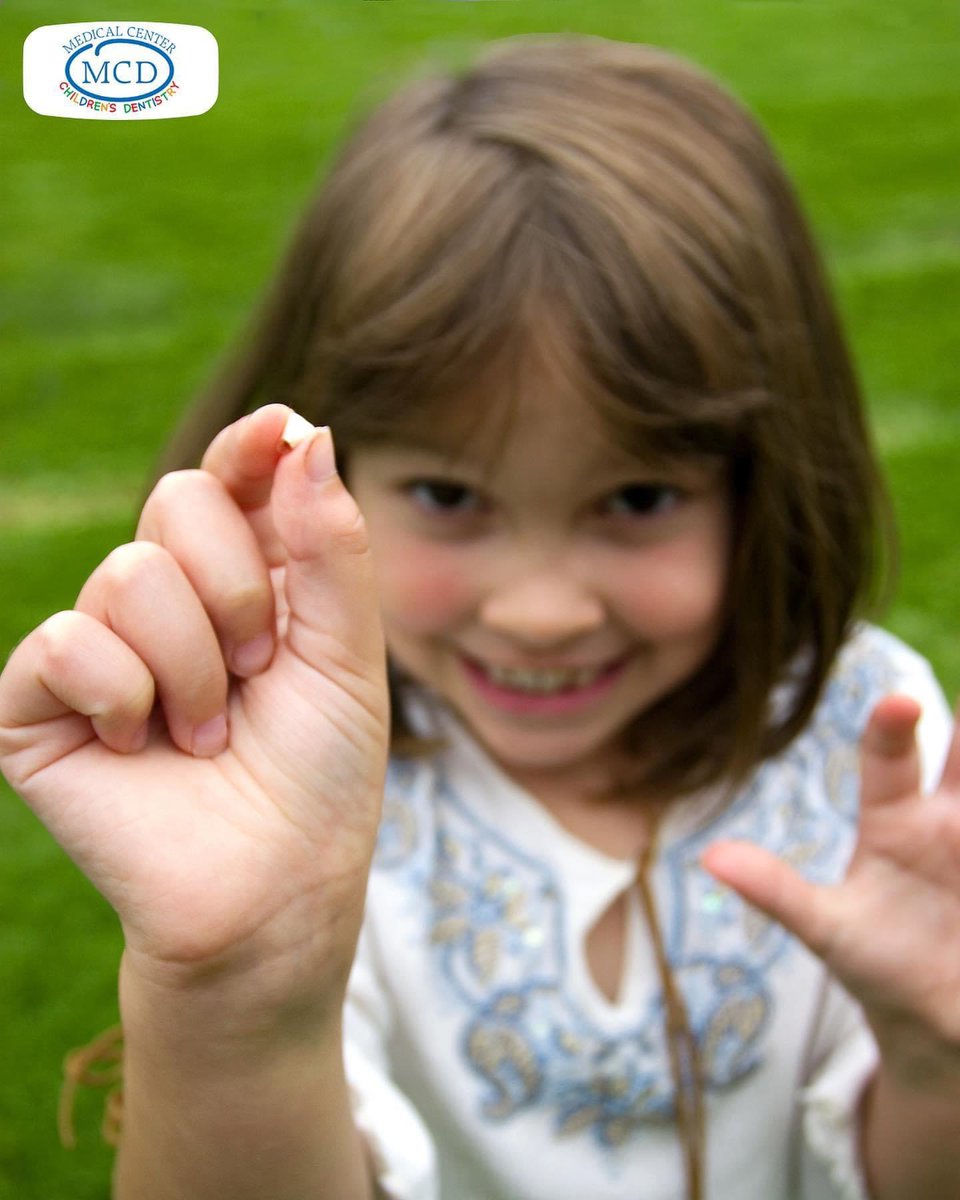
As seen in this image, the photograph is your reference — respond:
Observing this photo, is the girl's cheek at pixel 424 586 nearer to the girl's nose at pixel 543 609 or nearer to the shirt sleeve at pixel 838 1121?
the girl's nose at pixel 543 609

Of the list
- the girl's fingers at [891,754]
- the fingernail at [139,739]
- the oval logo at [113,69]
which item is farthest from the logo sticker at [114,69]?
the girl's fingers at [891,754]

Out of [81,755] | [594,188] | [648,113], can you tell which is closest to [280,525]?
[81,755]

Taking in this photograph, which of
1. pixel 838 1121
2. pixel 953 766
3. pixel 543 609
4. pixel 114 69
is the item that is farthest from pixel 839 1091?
pixel 114 69

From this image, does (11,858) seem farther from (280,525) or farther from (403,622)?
(280,525)

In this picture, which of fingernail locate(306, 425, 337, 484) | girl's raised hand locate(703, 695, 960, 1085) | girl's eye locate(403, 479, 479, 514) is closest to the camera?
fingernail locate(306, 425, 337, 484)

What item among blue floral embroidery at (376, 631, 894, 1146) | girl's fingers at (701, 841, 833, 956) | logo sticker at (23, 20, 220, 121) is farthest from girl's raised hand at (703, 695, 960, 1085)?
logo sticker at (23, 20, 220, 121)

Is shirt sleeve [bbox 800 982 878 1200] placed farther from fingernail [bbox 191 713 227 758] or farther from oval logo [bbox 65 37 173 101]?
oval logo [bbox 65 37 173 101]
